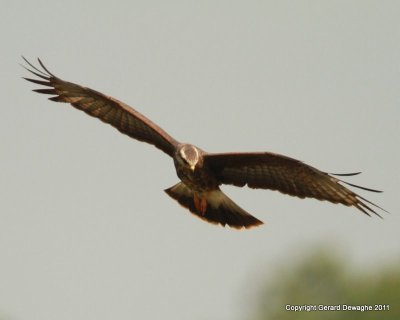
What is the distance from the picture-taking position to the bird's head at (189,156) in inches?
548

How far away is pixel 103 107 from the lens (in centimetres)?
1520

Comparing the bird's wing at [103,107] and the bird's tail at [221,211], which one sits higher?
the bird's wing at [103,107]

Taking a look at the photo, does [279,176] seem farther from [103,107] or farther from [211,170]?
[103,107]

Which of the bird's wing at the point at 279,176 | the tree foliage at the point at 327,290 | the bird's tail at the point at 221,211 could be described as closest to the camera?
the bird's wing at the point at 279,176

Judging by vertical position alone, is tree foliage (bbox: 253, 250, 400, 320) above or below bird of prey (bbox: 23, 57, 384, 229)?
above

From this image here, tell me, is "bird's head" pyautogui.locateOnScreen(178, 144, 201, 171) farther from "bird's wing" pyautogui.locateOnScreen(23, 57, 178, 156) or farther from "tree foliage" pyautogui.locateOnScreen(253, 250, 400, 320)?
"tree foliage" pyautogui.locateOnScreen(253, 250, 400, 320)

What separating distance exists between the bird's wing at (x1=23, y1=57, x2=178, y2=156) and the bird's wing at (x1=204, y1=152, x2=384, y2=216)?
87cm

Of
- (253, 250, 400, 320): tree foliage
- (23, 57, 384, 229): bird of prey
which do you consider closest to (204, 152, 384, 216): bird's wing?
(23, 57, 384, 229): bird of prey

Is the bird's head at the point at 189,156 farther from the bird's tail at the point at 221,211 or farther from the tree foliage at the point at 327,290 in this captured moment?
the tree foliage at the point at 327,290

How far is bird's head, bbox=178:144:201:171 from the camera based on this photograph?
548 inches

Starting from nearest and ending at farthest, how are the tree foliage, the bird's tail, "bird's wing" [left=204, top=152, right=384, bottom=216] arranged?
"bird's wing" [left=204, top=152, right=384, bottom=216] < the bird's tail < the tree foliage

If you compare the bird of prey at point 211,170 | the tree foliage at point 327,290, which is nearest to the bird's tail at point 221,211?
the bird of prey at point 211,170

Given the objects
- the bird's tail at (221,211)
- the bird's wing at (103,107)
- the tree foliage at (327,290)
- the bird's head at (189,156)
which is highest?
the tree foliage at (327,290)

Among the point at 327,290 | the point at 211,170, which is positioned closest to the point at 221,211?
the point at 211,170
